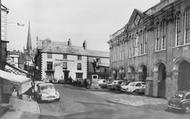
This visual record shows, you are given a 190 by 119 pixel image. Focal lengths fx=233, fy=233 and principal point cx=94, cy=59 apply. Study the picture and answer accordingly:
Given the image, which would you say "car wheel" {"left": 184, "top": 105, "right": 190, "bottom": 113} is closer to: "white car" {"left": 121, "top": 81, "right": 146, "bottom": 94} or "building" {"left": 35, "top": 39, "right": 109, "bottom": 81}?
"white car" {"left": 121, "top": 81, "right": 146, "bottom": 94}

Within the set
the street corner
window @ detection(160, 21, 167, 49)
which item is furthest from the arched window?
the street corner

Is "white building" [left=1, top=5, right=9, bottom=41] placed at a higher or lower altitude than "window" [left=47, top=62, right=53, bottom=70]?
higher

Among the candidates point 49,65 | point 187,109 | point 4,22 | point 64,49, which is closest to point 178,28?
point 187,109

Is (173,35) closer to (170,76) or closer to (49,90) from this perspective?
(170,76)

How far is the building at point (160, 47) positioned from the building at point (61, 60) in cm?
2369

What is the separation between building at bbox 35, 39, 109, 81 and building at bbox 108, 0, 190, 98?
23694 mm

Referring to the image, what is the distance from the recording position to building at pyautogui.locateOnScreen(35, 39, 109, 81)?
57.3 m

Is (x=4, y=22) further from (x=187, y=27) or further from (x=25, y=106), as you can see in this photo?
(x=187, y=27)

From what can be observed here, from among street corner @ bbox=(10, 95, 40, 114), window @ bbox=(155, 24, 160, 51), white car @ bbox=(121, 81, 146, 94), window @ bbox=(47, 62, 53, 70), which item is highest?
window @ bbox=(155, 24, 160, 51)

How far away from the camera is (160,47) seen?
88.0 ft

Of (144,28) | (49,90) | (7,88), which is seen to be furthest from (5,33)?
(144,28)

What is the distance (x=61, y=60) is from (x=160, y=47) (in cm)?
3653

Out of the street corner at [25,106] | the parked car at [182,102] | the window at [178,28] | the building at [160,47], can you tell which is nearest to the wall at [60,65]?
the building at [160,47]

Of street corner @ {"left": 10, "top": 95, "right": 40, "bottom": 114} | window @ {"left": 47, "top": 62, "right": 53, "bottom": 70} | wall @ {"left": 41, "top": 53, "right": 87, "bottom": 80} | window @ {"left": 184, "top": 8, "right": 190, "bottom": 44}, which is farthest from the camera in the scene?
window @ {"left": 47, "top": 62, "right": 53, "bottom": 70}
